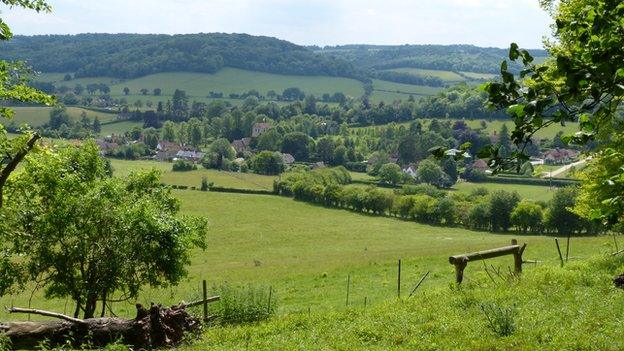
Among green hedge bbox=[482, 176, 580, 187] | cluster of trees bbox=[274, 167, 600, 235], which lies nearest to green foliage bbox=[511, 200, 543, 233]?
cluster of trees bbox=[274, 167, 600, 235]

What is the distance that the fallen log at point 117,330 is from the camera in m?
16.2

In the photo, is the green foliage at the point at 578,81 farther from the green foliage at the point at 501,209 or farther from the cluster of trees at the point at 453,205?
the green foliage at the point at 501,209

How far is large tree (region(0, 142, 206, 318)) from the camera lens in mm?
21016

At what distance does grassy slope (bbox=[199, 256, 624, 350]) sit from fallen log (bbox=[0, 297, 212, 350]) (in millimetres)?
1001

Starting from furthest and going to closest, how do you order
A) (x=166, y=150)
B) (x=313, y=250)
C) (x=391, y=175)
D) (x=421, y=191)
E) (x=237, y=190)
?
(x=166, y=150), (x=391, y=175), (x=237, y=190), (x=421, y=191), (x=313, y=250)

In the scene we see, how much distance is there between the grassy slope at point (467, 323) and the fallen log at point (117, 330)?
1.00m

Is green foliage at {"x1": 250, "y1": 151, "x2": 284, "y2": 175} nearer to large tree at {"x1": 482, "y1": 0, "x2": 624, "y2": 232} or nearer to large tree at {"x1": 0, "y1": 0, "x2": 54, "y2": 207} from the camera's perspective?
large tree at {"x1": 0, "y1": 0, "x2": 54, "y2": 207}

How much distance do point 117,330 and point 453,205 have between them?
3370 inches

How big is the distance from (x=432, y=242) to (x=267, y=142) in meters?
125

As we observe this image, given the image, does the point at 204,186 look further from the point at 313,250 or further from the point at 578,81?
the point at 578,81

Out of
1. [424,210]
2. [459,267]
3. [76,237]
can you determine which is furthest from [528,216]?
[76,237]

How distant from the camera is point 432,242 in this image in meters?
73.9

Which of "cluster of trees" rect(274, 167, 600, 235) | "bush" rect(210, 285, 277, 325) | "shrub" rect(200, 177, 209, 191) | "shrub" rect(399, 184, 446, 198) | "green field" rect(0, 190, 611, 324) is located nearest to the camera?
"bush" rect(210, 285, 277, 325)

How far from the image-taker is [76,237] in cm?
2139
